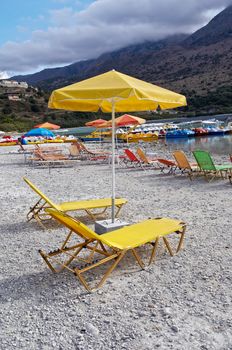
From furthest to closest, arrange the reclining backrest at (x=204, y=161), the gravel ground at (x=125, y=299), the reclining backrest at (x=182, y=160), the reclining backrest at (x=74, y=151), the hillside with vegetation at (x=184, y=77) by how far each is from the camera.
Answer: the hillside with vegetation at (x=184, y=77), the reclining backrest at (x=74, y=151), the reclining backrest at (x=182, y=160), the reclining backrest at (x=204, y=161), the gravel ground at (x=125, y=299)

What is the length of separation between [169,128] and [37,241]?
145 ft

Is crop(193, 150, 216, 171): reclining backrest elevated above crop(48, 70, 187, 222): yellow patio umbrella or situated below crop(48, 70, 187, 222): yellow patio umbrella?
below

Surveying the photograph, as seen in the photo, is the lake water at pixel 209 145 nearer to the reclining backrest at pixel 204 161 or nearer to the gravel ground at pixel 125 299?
the reclining backrest at pixel 204 161

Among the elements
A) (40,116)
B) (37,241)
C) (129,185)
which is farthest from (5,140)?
(40,116)

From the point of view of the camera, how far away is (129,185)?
10352 millimetres

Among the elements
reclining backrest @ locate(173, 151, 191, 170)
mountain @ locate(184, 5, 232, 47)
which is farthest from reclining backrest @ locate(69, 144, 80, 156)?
mountain @ locate(184, 5, 232, 47)

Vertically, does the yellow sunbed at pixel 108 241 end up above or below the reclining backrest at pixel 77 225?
below

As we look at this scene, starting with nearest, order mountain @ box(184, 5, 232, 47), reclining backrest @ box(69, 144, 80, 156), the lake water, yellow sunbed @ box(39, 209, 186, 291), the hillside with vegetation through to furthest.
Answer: yellow sunbed @ box(39, 209, 186, 291) < reclining backrest @ box(69, 144, 80, 156) < the lake water < the hillside with vegetation < mountain @ box(184, 5, 232, 47)

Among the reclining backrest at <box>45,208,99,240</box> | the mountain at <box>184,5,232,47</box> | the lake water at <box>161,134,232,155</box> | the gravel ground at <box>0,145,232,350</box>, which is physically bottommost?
the lake water at <box>161,134,232,155</box>

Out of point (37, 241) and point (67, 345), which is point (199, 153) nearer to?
point (37, 241)

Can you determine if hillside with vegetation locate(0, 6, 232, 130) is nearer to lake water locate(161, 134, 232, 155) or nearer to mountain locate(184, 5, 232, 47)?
mountain locate(184, 5, 232, 47)

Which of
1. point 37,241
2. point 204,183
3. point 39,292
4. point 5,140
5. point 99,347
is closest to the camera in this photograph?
point 99,347

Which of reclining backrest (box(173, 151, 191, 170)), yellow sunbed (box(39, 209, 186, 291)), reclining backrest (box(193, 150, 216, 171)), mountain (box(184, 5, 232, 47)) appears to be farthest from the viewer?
mountain (box(184, 5, 232, 47))

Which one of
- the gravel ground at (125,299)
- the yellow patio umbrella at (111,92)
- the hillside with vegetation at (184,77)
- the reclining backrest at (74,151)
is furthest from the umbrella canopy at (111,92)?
the hillside with vegetation at (184,77)
